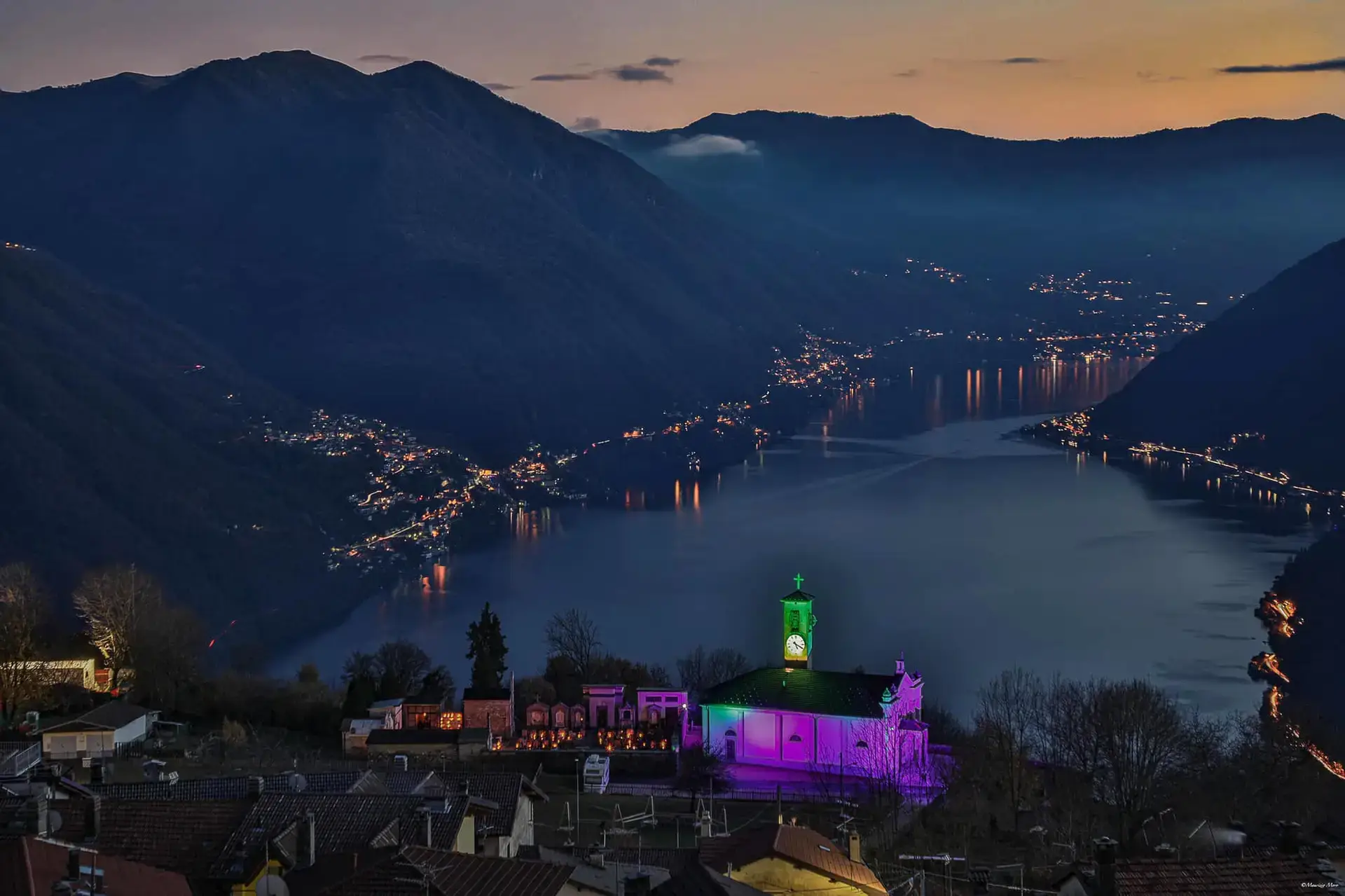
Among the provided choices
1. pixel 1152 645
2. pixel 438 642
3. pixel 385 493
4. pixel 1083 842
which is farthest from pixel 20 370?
pixel 1083 842

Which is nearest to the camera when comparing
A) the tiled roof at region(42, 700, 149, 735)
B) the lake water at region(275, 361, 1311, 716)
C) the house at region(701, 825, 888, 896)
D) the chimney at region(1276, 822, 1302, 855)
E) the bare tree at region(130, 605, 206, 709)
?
the chimney at region(1276, 822, 1302, 855)

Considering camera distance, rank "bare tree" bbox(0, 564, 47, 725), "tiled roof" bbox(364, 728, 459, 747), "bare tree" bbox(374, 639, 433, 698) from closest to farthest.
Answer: "tiled roof" bbox(364, 728, 459, 747), "bare tree" bbox(0, 564, 47, 725), "bare tree" bbox(374, 639, 433, 698)

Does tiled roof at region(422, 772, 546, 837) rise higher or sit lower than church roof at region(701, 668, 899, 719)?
higher

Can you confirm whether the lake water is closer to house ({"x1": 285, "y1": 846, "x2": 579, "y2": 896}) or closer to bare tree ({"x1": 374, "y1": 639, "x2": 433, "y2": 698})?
bare tree ({"x1": 374, "y1": 639, "x2": 433, "y2": 698})

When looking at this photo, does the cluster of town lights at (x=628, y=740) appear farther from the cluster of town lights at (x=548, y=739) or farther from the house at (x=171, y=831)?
the house at (x=171, y=831)

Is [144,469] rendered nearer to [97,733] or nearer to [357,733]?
[357,733]

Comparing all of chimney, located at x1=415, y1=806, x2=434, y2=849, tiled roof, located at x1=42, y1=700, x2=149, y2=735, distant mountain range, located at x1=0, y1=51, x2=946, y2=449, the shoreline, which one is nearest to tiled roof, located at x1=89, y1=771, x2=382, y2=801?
chimney, located at x1=415, y1=806, x2=434, y2=849

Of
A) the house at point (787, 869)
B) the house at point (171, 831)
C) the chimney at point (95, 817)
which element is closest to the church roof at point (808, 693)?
the house at point (787, 869)

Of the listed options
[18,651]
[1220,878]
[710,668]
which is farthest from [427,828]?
[710,668]

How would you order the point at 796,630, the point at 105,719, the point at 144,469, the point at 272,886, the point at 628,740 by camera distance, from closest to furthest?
the point at 272,886 < the point at 105,719 < the point at 628,740 < the point at 796,630 < the point at 144,469
